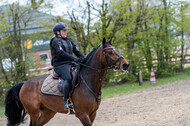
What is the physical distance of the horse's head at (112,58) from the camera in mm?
4532

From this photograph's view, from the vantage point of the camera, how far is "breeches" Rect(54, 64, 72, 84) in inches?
197

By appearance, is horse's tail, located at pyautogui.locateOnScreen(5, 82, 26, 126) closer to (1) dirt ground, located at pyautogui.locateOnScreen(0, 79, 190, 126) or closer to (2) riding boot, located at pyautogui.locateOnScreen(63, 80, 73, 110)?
(1) dirt ground, located at pyautogui.locateOnScreen(0, 79, 190, 126)

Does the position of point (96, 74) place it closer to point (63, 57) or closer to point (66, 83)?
point (66, 83)

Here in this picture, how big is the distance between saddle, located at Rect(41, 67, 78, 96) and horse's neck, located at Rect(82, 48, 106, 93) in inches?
11.9

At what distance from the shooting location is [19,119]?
609 cm

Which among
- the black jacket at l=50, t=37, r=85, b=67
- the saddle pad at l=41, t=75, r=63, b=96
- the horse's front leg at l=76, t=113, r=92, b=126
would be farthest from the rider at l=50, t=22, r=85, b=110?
the horse's front leg at l=76, t=113, r=92, b=126

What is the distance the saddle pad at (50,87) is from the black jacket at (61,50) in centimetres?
40

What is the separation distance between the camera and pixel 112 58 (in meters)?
4.70

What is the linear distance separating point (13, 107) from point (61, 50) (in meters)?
2.27

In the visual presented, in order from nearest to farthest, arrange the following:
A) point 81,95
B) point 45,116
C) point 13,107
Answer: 1. point 81,95
2. point 45,116
3. point 13,107

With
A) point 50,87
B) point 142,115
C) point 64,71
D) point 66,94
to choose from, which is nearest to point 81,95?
point 66,94

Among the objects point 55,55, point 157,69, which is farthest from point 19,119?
point 157,69

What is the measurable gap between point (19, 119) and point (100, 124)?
2.29 m

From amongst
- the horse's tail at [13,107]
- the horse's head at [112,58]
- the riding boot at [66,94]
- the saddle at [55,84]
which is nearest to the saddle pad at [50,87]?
the saddle at [55,84]
